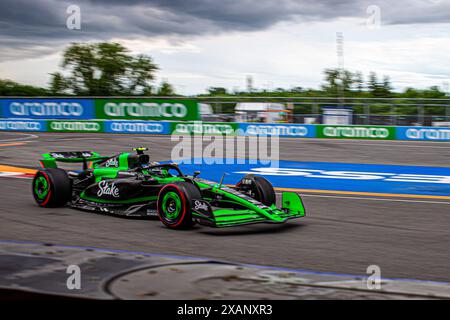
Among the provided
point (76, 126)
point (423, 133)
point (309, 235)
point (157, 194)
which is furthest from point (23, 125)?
point (309, 235)

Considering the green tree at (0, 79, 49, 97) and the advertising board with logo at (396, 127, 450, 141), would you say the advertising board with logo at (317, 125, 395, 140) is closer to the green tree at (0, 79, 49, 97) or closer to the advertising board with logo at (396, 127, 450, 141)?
the advertising board with logo at (396, 127, 450, 141)

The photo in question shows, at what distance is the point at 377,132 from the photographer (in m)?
25.9

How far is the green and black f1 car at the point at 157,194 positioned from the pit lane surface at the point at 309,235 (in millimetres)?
202

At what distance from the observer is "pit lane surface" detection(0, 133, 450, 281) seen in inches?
250

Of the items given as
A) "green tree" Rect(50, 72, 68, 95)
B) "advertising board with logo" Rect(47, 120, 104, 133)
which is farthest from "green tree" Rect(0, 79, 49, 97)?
"advertising board with logo" Rect(47, 120, 104, 133)

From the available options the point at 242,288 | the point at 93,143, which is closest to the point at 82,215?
the point at 242,288

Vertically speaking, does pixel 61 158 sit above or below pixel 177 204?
above

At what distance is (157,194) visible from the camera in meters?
8.45

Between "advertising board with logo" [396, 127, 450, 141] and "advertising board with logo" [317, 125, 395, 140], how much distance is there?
0.41 meters

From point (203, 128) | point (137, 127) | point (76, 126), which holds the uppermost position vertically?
point (76, 126)

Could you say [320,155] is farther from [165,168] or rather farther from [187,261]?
[187,261]

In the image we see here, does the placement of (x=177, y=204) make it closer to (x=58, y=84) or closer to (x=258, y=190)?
(x=258, y=190)

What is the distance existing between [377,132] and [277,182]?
1354 centimetres

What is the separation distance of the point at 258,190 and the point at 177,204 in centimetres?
131
